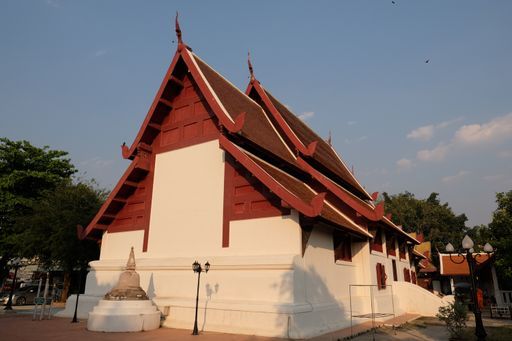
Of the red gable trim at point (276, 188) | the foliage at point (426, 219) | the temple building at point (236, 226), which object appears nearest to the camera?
the red gable trim at point (276, 188)

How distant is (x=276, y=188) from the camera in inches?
393

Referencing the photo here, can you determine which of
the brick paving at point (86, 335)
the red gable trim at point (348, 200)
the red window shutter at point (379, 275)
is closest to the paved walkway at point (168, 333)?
the brick paving at point (86, 335)

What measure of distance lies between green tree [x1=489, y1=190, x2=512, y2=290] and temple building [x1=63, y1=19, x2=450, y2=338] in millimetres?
4489

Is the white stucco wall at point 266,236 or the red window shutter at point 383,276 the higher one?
the white stucco wall at point 266,236

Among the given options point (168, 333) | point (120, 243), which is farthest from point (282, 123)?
point (168, 333)

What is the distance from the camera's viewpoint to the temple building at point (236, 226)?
10.1 meters

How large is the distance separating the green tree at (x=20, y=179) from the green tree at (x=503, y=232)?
1001 inches

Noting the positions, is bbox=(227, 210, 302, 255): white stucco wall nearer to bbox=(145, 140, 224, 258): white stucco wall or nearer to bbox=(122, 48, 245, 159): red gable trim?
bbox=(145, 140, 224, 258): white stucco wall

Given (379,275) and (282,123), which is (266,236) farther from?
(379,275)

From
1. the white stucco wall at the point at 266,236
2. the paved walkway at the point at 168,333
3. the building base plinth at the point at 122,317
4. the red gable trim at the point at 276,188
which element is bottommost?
the paved walkway at the point at 168,333

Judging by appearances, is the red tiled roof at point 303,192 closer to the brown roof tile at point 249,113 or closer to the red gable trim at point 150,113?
the brown roof tile at point 249,113

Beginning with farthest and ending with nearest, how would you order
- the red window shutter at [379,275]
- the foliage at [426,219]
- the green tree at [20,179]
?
1. the foliage at [426,219]
2. the green tree at [20,179]
3. the red window shutter at [379,275]

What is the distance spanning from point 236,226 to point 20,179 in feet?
64.6

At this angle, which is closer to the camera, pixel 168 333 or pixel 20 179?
pixel 168 333
